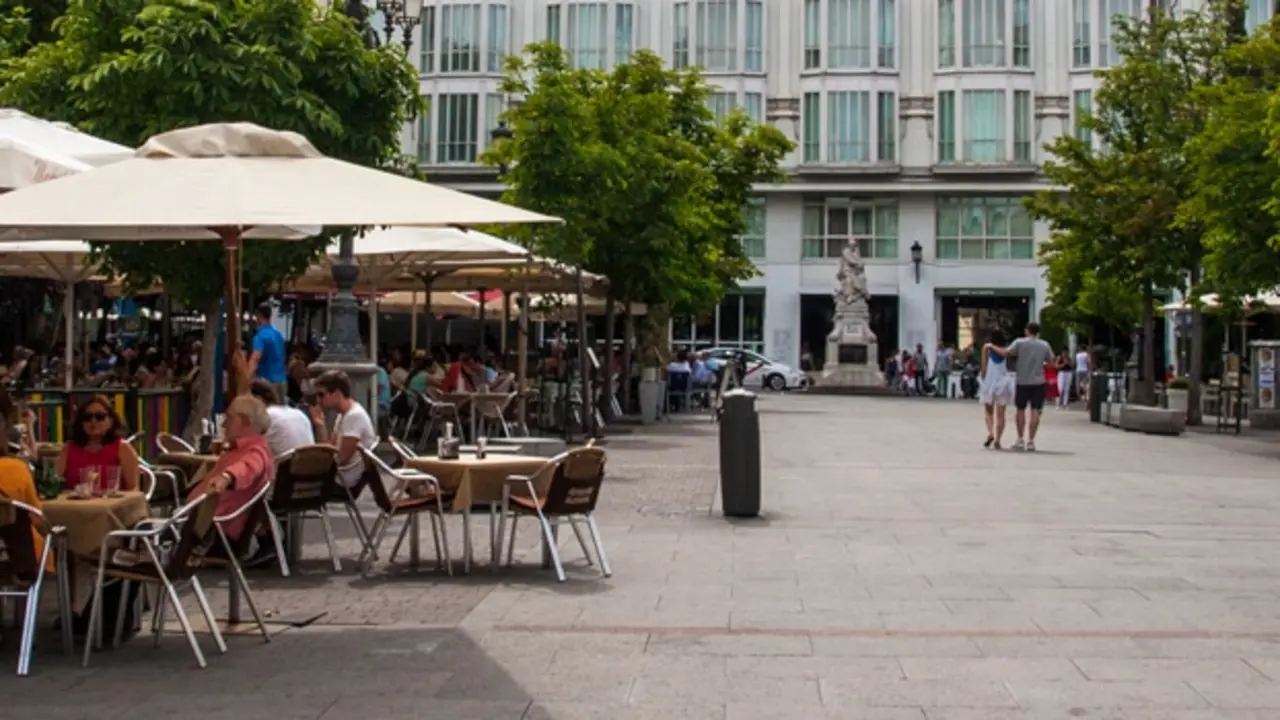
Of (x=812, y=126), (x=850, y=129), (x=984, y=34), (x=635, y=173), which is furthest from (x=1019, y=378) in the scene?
(x=984, y=34)

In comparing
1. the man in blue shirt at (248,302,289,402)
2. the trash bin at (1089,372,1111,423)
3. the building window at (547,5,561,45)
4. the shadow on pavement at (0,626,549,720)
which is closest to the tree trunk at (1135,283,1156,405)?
the trash bin at (1089,372,1111,423)

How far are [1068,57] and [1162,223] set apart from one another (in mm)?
26719

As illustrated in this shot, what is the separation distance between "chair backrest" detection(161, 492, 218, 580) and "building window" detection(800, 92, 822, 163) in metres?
51.1

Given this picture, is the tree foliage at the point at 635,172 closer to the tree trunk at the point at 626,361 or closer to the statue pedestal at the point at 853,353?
the tree trunk at the point at 626,361

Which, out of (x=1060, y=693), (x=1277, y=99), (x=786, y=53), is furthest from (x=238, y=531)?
(x=786, y=53)

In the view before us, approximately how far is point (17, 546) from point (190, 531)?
75 cm

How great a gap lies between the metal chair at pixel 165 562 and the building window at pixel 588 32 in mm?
52142

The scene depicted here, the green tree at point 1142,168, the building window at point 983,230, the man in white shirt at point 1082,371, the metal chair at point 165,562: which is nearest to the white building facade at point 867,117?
the building window at point 983,230

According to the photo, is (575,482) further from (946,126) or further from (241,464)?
(946,126)

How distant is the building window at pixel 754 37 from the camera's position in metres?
58.7

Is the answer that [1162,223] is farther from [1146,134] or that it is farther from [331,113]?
[331,113]

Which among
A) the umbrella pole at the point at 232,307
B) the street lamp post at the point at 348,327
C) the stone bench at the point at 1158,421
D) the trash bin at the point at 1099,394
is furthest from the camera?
the trash bin at the point at 1099,394

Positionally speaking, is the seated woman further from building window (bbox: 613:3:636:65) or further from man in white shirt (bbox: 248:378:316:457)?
building window (bbox: 613:3:636:65)

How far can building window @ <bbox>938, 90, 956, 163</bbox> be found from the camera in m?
57.0
